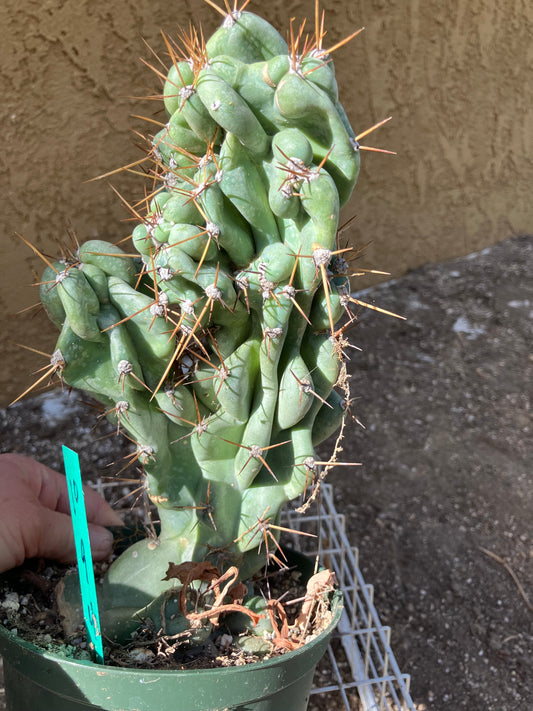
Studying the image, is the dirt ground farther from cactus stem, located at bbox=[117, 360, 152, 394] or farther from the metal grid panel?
cactus stem, located at bbox=[117, 360, 152, 394]

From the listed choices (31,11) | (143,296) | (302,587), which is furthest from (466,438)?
(31,11)

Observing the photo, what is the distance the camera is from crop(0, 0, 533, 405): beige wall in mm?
1692

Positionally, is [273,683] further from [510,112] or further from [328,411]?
[510,112]

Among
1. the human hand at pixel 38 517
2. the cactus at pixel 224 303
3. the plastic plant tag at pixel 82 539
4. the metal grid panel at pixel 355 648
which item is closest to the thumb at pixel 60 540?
the human hand at pixel 38 517

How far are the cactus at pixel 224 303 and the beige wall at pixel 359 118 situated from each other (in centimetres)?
44

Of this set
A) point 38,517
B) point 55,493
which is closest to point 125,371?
point 38,517

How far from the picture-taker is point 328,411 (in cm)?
91

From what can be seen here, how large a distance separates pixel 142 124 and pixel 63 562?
123 cm

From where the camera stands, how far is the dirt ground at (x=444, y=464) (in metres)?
1.39

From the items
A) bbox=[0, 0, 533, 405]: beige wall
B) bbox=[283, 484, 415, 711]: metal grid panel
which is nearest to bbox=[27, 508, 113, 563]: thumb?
bbox=[283, 484, 415, 711]: metal grid panel

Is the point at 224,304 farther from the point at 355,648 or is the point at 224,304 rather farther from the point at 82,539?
the point at 355,648

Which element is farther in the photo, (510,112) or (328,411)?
(510,112)

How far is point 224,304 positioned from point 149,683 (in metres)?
0.41

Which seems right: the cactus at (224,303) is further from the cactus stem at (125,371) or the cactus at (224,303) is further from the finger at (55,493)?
the finger at (55,493)
